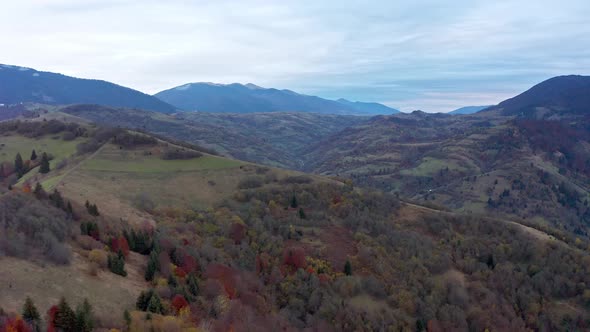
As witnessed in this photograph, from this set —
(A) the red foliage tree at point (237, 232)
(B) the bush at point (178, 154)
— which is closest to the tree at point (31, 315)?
(A) the red foliage tree at point (237, 232)

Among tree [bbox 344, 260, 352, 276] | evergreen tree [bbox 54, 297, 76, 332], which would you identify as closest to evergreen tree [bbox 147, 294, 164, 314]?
evergreen tree [bbox 54, 297, 76, 332]

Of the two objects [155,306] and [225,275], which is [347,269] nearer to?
[225,275]

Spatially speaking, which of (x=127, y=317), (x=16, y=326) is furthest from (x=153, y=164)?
(x=16, y=326)

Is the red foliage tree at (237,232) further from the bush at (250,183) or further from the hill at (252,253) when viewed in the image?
the bush at (250,183)

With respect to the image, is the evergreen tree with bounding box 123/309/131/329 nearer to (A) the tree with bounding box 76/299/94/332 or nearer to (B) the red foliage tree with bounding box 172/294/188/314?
(A) the tree with bounding box 76/299/94/332

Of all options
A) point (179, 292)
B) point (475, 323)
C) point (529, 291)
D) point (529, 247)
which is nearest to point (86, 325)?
point (179, 292)

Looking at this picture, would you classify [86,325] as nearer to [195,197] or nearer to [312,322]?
[312,322]
